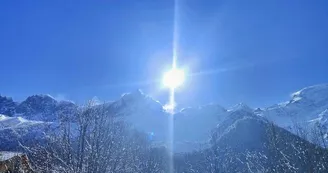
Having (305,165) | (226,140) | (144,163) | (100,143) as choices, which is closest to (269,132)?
(305,165)

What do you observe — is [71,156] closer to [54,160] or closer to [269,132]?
[54,160]

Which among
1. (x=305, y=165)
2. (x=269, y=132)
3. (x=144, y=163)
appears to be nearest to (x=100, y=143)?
(x=305, y=165)

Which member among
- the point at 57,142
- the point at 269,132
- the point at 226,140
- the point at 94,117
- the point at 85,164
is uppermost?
the point at 226,140

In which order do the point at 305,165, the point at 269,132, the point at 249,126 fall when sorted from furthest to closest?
the point at 249,126 < the point at 269,132 < the point at 305,165

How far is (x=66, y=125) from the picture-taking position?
52.6 feet

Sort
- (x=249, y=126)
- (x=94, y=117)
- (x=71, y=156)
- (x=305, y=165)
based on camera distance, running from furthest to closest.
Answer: (x=249, y=126) → (x=305, y=165) → (x=94, y=117) → (x=71, y=156)

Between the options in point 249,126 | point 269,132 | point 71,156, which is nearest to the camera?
point 71,156

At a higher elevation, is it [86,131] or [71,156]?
[86,131]

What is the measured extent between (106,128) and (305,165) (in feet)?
57.3

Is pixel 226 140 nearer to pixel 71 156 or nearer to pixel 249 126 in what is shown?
pixel 249 126

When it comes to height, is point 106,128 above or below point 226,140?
below

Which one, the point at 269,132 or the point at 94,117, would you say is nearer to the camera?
the point at 94,117

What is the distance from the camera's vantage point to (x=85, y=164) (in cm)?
1447

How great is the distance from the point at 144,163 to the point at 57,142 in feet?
101
